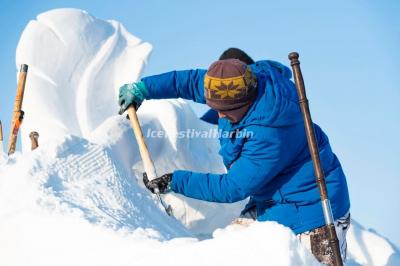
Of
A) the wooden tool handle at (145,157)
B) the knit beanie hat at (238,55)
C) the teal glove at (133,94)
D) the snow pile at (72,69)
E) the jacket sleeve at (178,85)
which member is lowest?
the snow pile at (72,69)

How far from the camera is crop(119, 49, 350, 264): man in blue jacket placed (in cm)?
262

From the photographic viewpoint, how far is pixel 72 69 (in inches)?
318

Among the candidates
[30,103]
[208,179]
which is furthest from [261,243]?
[30,103]

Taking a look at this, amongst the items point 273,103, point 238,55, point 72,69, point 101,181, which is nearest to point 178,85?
point 238,55

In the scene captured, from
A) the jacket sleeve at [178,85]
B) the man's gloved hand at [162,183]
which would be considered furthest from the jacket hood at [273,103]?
the man's gloved hand at [162,183]

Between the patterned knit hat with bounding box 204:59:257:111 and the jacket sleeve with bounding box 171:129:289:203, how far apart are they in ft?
0.60

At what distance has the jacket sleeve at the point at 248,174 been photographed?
2.61 meters

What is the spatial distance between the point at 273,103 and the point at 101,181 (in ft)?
5.61

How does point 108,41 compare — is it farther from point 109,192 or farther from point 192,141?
point 109,192

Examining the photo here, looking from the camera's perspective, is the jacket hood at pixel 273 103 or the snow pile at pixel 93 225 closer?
the snow pile at pixel 93 225

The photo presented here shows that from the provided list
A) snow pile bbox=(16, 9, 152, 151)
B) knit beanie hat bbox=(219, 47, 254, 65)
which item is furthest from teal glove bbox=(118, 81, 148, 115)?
snow pile bbox=(16, 9, 152, 151)

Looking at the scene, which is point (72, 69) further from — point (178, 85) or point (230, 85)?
point (230, 85)

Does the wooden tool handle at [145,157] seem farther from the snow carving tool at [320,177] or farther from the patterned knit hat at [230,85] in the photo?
the snow carving tool at [320,177]

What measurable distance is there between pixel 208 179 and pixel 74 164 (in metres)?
1.41
